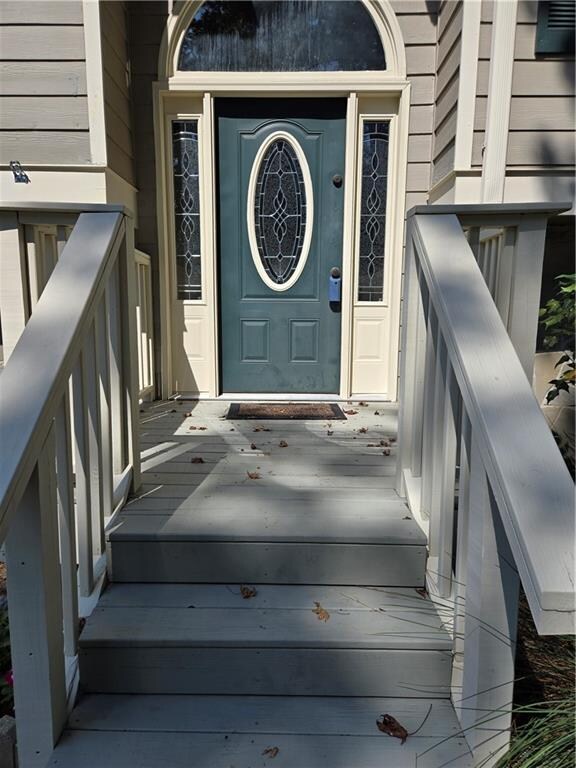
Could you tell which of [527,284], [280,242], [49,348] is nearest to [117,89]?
[280,242]

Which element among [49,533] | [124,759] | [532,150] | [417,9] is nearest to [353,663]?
[124,759]

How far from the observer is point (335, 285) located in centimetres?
348

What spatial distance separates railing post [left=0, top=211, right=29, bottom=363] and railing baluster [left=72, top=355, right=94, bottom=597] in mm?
262

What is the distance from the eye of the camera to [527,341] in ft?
4.99

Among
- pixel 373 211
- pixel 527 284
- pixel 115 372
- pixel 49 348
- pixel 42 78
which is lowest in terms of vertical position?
pixel 115 372

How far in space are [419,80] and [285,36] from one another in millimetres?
893

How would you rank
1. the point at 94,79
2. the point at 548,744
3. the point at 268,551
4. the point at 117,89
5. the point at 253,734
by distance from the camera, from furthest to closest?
the point at 117,89, the point at 94,79, the point at 268,551, the point at 253,734, the point at 548,744

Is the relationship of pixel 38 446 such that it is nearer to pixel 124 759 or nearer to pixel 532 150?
pixel 124 759

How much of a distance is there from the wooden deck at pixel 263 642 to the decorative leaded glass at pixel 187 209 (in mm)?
1984

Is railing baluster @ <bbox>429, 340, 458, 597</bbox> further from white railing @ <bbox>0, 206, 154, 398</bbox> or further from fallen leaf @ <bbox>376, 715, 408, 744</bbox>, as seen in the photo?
white railing @ <bbox>0, 206, 154, 398</bbox>

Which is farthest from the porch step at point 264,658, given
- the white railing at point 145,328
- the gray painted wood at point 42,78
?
the gray painted wood at point 42,78

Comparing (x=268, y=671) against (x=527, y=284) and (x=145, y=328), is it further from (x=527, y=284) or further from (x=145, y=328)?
(x=145, y=328)

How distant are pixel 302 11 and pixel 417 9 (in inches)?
28.1

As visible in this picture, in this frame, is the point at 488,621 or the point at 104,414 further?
the point at 104,414
